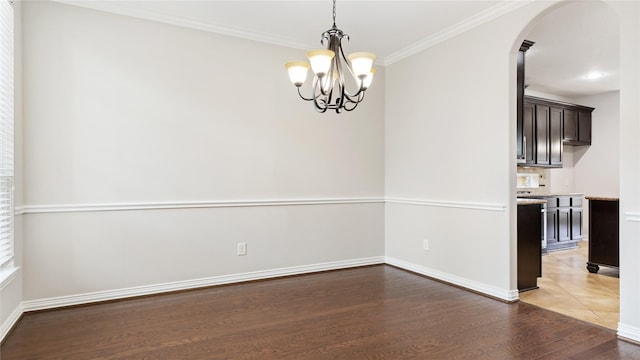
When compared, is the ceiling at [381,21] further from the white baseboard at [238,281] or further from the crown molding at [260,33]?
the white baseboard at [238,281]

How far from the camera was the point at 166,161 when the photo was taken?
3514mm

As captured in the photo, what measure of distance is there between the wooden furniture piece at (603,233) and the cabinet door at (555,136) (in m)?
1.95

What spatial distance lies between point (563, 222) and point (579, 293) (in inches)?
108

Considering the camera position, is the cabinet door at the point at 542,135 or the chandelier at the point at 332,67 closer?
the chandelier at the point at 332,67

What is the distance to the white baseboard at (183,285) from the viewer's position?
308 centimetres

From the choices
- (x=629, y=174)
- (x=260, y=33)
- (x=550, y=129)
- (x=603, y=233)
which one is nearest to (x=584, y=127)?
(x=550, y=129)

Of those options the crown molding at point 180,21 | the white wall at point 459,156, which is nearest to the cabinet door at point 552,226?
the white wall at point 459,156

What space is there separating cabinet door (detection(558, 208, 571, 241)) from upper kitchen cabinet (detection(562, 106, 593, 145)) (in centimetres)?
130

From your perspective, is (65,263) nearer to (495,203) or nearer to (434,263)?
(434,263)

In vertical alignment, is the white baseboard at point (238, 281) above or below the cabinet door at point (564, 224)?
below

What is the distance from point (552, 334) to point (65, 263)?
12.9 ft

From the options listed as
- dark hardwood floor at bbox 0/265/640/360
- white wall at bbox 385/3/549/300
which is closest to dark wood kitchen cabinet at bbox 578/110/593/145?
white wall at bbox 385/3/549/300

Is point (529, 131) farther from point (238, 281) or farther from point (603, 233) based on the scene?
point (238, 281)

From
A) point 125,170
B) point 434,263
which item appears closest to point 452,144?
point 434,263
